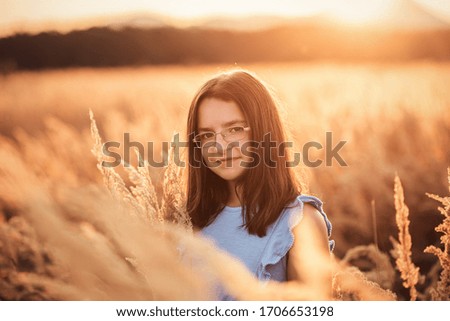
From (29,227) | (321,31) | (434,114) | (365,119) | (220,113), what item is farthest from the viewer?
(321,31)

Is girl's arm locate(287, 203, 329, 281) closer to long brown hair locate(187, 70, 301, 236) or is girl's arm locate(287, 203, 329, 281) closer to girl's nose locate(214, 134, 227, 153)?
long brown hair locate(187, 70, 301, 236)

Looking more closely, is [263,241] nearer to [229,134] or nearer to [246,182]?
[246,182]

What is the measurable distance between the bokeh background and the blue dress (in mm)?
345

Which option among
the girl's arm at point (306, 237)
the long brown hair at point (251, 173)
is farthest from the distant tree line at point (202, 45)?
the girl's arm at point (306, 237)

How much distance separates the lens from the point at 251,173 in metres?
1.69

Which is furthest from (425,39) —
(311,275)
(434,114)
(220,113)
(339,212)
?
(311,275)

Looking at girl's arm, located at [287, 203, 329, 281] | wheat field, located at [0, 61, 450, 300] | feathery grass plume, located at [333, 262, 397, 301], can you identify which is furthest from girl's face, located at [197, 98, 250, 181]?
feathery grass plume, located at [333, 262, 397, 301]

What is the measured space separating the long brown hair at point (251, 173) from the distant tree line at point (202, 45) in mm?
1752

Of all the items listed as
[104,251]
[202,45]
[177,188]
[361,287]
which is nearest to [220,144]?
[177,188]

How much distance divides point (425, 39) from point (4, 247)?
4.05 metres

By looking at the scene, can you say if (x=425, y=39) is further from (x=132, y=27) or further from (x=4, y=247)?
(x=4, y=247)

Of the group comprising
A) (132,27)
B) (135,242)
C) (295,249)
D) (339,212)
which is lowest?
(339,212)

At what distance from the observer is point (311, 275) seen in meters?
0.95

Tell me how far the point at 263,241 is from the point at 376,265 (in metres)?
0.60
